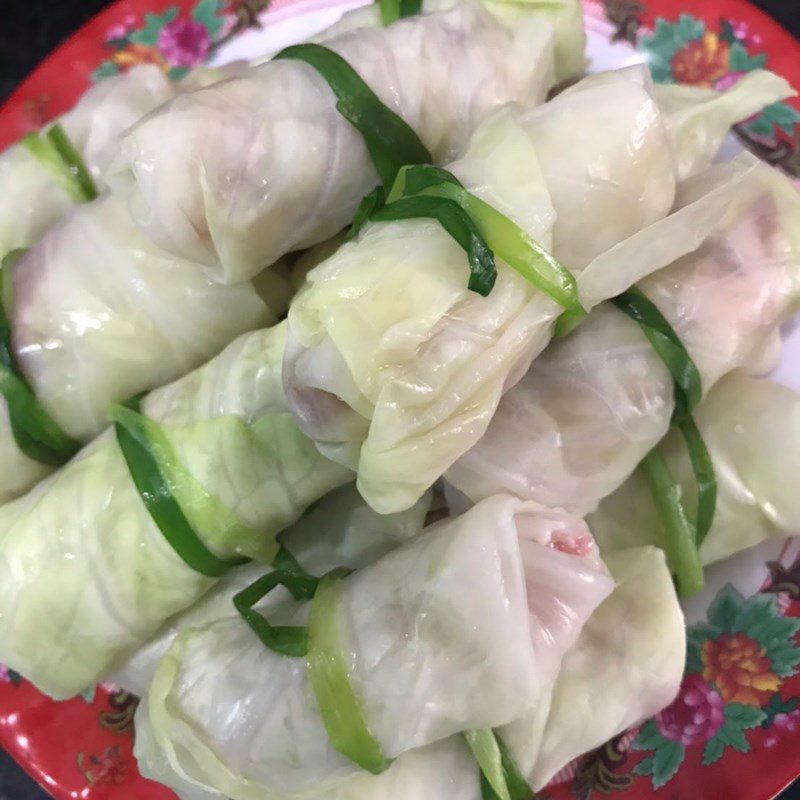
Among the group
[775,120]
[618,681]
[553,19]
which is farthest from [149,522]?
[775,120]

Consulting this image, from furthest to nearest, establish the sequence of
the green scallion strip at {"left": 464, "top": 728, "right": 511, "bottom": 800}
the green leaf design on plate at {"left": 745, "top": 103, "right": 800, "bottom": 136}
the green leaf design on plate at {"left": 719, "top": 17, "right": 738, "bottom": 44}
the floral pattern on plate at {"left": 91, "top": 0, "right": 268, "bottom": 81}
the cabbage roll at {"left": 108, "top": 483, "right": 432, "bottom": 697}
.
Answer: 1. the floral pattern on plate at {"left": 91, "top": 0, "right": 268, "bottom": 81}
2. the green leaf design on plate at {"left": 719, "top": 17, "right": 738, "bottom": 44}
3. the green leaf design on plate at {"left": 745, "top": 103, "right": 800, "bottom": 136}
4. the cabbage roll at {"left": 108, "top": 483, "right": 432, "bottom": 697}
5. the green scallion strip at {"left": 464, "top": 728, "right": 511, "bottom": 800}

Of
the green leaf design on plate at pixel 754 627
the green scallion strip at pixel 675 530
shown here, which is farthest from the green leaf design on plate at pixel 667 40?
the green leaf design on plate at pixel 754 627

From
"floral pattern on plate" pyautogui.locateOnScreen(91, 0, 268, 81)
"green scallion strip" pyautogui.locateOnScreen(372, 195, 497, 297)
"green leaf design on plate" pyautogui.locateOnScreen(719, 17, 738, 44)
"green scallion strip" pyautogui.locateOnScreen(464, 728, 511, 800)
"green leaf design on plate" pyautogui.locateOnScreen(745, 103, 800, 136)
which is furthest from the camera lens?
"floral pattern on plate" pyautogui.locateOnScreen(91, 0, 268, 81)

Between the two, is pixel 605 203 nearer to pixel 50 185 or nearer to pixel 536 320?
pixel 536 320

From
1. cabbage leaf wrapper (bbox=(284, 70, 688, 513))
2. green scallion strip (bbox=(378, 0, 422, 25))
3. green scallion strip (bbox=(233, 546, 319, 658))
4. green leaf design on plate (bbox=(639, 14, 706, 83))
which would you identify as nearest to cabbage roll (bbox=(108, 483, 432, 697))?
green scallion strip (bbox=(233, 546, 319, 658))

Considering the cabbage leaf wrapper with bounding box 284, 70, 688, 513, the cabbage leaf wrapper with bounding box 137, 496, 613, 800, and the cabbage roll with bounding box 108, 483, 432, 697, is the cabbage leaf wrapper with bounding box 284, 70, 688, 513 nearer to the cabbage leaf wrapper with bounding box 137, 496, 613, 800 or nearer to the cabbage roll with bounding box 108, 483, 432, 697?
the cabbage leaf wrapper with bounding box 137, 496, 613, 800

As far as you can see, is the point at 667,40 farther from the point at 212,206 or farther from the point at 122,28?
the point at 122,28
